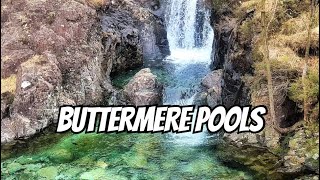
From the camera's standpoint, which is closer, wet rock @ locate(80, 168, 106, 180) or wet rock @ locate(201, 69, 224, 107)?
wet rock @ locate(80, 168, 106, 180)

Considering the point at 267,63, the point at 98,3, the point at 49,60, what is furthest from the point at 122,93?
the point at 267,63

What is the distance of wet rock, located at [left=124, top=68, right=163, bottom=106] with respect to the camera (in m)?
16.3

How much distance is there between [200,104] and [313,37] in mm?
5670

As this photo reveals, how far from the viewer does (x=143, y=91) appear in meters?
16.6

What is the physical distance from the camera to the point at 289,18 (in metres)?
13.4

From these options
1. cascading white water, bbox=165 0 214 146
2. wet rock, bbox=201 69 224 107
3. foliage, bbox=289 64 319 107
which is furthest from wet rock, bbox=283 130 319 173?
cascading white water, bbox=165 0 214 146

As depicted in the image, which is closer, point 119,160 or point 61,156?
point 119,160

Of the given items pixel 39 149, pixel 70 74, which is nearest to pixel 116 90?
pixel 70 74

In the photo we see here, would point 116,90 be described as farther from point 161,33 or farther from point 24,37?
point 161,33

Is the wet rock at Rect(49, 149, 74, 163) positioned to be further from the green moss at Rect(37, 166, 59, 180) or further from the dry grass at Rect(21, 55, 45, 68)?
the dry grass at Rect(21, 55, 45, 68)

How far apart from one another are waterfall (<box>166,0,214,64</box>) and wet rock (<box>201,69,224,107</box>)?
13.5ft

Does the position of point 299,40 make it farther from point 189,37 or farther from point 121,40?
point 189,37

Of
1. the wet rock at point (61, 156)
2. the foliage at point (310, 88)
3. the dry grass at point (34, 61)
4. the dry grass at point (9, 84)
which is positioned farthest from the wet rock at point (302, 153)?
the dry grass at point (9, 84)

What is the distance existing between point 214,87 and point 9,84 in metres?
7.49
